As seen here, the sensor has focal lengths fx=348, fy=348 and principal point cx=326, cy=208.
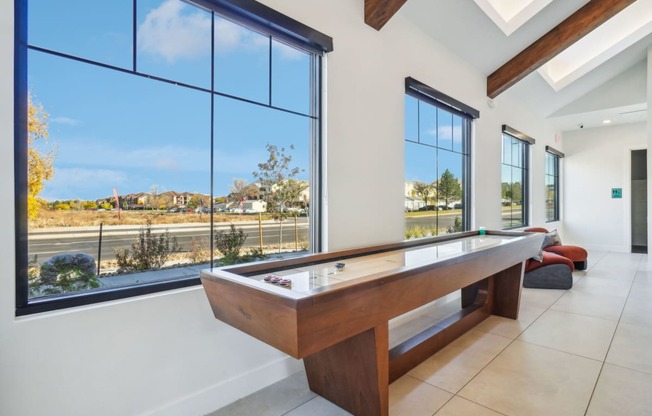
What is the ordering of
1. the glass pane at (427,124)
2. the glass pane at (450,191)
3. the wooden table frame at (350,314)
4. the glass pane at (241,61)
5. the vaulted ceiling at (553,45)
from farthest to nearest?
1. the glass pane at (450,191)
2. the glass pane at (427,124)
3. the vaulted ceiling at (553,45)
4. the glass pane at (241,61)
5. the wooden table frame at (350,314)

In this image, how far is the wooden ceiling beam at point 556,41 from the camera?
411 centimetres

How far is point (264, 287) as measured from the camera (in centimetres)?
145

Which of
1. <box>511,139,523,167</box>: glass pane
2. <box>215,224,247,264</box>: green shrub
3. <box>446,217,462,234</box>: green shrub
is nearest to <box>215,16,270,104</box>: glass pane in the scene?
<box>215,224,247,264</box>: green shrub

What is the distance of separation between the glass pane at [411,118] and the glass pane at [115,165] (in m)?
2.31

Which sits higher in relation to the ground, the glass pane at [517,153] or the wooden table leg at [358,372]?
the glass pane at [517,153]

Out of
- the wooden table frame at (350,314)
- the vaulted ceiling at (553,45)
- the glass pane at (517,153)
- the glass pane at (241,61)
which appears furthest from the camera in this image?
the glass pane at (517,153)

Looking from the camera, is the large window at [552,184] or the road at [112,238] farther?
the large window at [552,184]

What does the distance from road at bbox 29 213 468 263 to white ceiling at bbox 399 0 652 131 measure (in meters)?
2.61

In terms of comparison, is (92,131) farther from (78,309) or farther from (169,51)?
(78,309)

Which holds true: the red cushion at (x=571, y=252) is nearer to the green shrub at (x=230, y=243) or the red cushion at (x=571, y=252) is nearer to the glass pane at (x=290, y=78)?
the glass pane at (x=290, y=78)

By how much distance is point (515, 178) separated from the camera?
649cm

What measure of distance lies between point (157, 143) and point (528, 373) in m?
2.96

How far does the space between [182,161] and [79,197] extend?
1.95 feet

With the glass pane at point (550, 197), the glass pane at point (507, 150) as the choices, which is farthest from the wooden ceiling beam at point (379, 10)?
the glass pane at point (550, 197)
